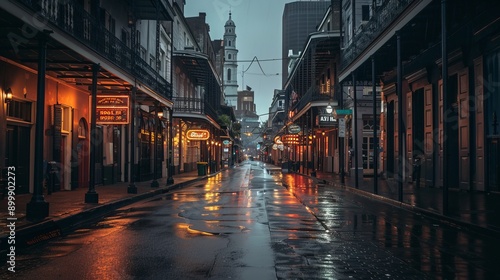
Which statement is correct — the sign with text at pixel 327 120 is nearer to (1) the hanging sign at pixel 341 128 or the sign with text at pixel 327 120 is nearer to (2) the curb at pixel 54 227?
(1) the hanging sign at pixel 341 128

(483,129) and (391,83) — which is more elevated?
(391,83)

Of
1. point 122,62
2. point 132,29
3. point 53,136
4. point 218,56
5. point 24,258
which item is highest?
point 218,56

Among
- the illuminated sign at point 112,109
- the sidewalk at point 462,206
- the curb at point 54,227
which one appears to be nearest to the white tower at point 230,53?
the illuminated sign at point 112,109

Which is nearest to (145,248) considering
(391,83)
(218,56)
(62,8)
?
(62,8)

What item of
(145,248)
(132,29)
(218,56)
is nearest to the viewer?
(145,248)

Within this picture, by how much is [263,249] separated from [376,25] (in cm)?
1418

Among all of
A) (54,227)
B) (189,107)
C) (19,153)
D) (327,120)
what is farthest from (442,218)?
(189,107)

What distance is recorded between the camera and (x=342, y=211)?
1464cm

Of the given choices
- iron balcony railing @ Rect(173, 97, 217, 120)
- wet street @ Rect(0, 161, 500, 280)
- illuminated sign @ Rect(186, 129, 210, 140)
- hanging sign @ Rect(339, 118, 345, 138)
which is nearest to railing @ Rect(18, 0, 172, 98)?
wet street @ Rect(0, 161, 500, 280)

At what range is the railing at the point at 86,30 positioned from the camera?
12473mm

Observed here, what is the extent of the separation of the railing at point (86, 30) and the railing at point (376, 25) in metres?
9.20

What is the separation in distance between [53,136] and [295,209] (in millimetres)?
9496

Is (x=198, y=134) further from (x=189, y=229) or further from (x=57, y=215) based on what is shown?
(x=189, y=229)

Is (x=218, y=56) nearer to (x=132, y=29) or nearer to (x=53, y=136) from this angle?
(x=132, y=29)
